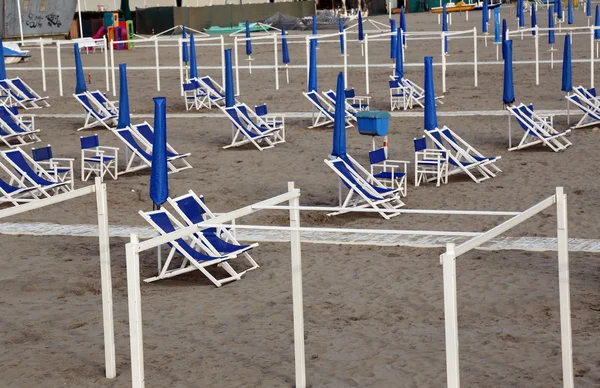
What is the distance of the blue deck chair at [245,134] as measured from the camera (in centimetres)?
1533

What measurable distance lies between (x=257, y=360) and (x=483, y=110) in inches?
474

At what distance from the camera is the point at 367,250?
9.87 metres

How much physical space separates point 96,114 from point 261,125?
2899mm

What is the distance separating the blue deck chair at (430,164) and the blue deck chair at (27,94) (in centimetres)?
928

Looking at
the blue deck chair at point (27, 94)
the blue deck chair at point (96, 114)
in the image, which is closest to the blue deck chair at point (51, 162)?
the blue deck chair at point (96, 114)

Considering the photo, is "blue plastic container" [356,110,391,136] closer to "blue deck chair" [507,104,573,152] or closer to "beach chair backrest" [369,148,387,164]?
"beach chair backrest" [369,148,387,164]

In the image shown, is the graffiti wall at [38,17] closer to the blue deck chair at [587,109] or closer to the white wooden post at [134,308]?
the blue deck chair at [587,109]

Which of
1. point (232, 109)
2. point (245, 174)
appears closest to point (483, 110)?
point (232, 109)

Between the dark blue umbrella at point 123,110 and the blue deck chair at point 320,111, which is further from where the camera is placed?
the blue deck chair at point 320,111

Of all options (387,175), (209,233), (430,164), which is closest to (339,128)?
(387,175)

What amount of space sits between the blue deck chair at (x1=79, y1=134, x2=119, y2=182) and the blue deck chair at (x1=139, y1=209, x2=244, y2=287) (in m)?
4.13

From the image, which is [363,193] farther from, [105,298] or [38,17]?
[38,17]

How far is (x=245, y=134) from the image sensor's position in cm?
1523

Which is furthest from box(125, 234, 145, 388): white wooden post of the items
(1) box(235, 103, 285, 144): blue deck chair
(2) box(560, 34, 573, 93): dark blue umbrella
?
(2) box(560, 34, 573, 93): dark blue umbrella
